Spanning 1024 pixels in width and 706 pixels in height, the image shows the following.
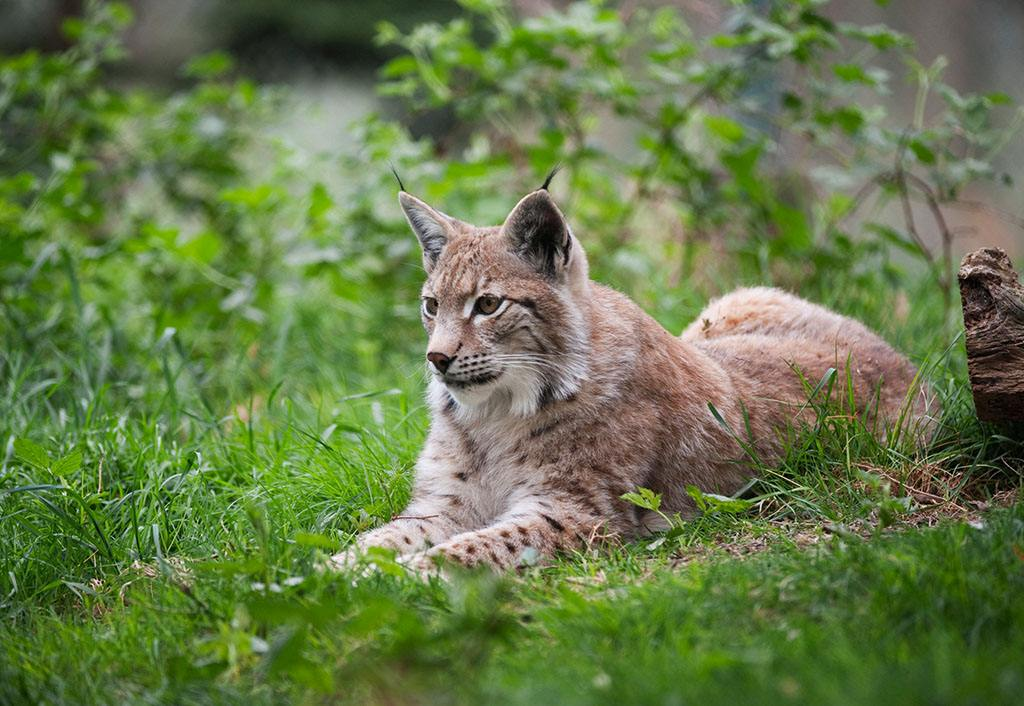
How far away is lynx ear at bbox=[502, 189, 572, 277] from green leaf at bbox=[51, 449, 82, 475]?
1914 mm

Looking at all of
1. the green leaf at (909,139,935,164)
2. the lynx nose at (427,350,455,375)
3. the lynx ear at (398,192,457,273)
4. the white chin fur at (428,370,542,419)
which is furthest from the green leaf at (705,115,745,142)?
the lynx nose at (427,350,455,375)

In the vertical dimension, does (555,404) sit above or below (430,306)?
below

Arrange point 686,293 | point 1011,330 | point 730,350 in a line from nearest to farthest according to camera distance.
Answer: point 1011,330 → point 730,350 → point 686,293

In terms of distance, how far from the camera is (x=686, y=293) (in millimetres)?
6812

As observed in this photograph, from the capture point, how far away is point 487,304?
13.6 feet

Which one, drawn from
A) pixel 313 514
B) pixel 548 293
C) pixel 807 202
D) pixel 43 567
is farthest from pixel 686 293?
pixel 43 567

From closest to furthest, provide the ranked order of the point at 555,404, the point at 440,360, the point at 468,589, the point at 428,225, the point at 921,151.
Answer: the point at 468,589 → the point at 440,360 → the point at 555,404 → the point at 428,225 → the point at 921,151

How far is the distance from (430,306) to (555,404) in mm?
703

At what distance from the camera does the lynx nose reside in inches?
159

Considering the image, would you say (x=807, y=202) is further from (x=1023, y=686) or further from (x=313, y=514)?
(x=1023, y=686)

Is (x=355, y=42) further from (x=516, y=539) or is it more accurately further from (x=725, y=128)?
(x=516, y=539)

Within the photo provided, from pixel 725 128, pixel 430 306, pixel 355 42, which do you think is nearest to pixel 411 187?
pixel 725 128

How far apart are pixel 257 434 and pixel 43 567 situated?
1.34 metres

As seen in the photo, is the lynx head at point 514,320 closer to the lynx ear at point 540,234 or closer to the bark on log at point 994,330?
the lynx ear at point 540,234
